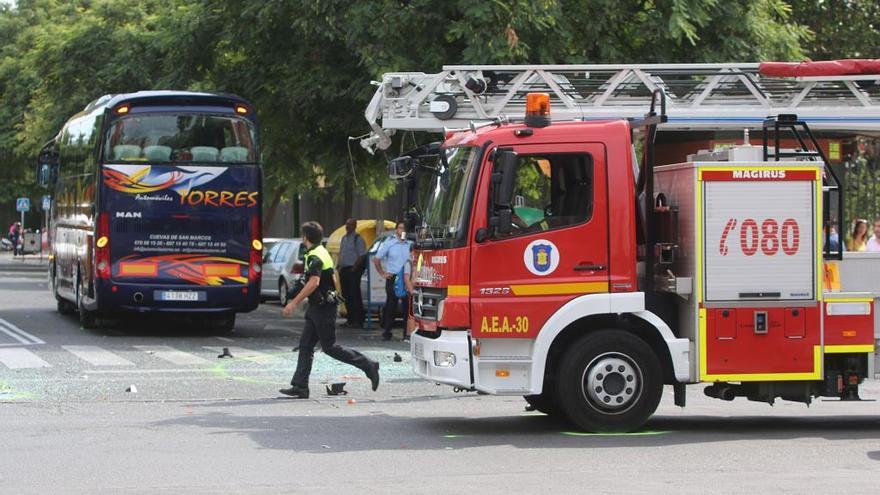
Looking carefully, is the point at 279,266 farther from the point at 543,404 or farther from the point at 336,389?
the point at 543,404

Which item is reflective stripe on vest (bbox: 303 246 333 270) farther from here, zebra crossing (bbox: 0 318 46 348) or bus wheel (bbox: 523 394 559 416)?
zebra crossing (bbox: 0 318 46 348)

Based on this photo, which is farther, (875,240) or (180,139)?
(180,139)

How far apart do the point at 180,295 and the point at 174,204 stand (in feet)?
4.44

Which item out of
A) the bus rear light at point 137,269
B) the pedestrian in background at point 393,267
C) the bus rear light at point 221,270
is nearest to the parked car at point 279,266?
the bus rear light at point 221,270

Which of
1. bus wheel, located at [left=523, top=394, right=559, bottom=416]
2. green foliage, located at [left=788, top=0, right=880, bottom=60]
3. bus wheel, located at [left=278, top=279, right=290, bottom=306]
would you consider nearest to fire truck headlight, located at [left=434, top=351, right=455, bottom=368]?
bus wheel, located at [left=523, top=394, right=559, bottom=416]

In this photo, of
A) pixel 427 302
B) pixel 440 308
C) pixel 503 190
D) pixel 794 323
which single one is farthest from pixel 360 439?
pixel 794 323

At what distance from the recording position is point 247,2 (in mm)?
24219

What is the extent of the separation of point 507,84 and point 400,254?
7.36 metres

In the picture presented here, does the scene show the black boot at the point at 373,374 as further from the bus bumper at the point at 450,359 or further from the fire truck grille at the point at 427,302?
the bus bumper at the point at 450,359

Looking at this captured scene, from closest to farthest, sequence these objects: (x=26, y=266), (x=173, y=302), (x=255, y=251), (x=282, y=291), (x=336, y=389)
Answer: (x=336, y=389) < (x=173, y=302) < (x=255, y=251) < (x=282, y=291) < (x=26, y=266)

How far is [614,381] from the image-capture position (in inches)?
466

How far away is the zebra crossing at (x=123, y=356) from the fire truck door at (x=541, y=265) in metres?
6.77

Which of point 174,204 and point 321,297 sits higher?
point 174,204

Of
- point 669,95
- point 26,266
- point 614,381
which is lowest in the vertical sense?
point 26,266
